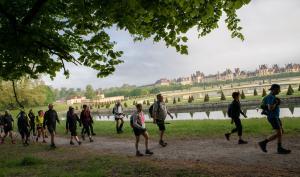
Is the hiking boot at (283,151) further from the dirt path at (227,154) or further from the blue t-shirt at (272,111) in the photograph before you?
the blue t-shirt at (272,111)

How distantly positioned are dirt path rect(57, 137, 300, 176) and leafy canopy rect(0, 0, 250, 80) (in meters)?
3.69

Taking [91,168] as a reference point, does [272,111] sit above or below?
A: above

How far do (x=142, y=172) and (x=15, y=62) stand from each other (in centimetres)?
617

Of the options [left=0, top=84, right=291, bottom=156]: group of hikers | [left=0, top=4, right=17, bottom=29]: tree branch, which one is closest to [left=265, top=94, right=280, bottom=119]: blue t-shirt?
[left=0, top=84, right=291, bottom=156]: group of hikers

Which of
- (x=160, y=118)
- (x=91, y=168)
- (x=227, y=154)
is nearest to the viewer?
(x=91, y=168)

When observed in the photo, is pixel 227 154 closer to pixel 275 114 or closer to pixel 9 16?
pixel 275 114

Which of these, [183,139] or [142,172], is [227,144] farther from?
[142,172]

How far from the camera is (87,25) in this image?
38.6 feet

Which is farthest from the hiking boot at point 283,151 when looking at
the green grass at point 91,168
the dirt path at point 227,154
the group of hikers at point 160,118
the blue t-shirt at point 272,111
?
the green grass at point 91,168

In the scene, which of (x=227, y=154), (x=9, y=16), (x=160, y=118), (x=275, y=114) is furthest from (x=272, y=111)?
(x=9, y=16)

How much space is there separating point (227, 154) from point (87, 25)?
6.29 m

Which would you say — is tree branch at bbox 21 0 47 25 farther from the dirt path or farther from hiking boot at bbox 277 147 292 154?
hiking boot at bbox 277 147 292 154

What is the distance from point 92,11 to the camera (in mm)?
10445

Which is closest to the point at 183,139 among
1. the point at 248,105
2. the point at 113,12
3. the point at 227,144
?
the point at 227,144
